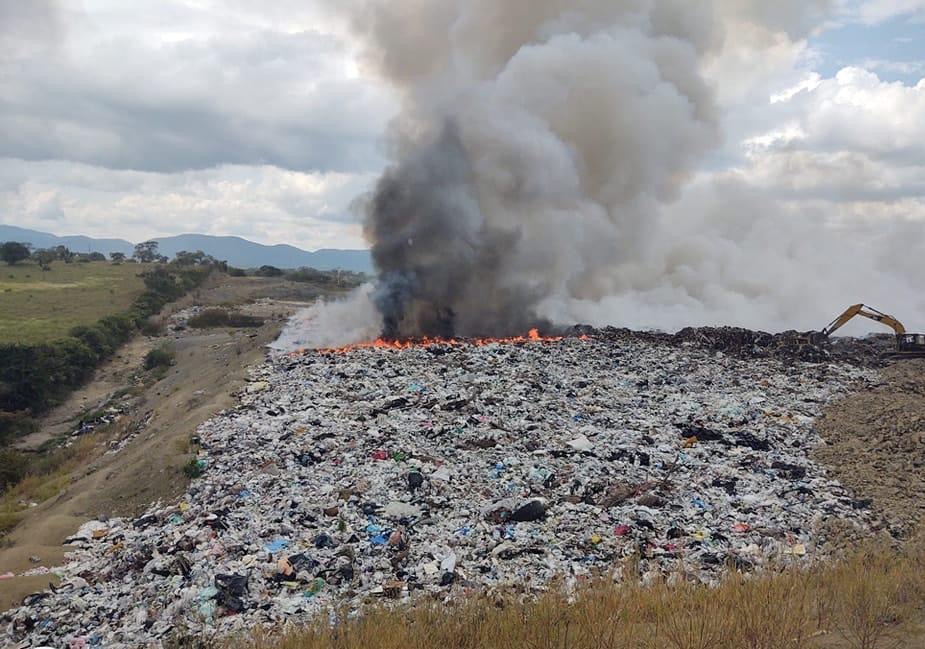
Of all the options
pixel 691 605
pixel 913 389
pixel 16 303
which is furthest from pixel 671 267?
pixel 16 303

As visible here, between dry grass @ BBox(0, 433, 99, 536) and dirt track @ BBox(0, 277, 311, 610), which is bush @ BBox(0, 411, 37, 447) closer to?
dirt track @ BBox(0, 277, 311, 610)

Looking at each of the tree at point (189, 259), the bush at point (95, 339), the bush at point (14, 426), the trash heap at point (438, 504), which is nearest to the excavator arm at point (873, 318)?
the trash heap at point (438, 504)

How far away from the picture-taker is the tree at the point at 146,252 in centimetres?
7974

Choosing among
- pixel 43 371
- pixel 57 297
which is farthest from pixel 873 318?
pixel 57 297

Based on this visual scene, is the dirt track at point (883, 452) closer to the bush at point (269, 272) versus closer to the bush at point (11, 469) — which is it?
→ the bush at point (11, 469)

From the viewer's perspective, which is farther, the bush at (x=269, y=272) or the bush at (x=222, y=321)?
the bush at (x=269, y=272)

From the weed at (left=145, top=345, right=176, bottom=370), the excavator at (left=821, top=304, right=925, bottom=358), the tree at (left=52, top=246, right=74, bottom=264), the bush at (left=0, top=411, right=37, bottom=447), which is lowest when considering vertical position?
the bush at (left=0, top=411, right=37, bottom=447)

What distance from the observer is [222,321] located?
3794cm

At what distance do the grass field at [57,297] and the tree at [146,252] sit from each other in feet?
63.1

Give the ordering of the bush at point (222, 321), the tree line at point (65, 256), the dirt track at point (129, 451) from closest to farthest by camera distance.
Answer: the dirt track at point (129, 451) → the bush at point (222, 321) → the tree line at point (65, 256)

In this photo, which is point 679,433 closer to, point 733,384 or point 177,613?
point 733,384

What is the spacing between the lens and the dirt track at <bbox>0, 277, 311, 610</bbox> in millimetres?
8695

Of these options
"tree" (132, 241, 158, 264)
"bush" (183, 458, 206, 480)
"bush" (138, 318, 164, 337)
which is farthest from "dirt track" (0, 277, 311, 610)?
"tree" (132, 241, 158, 264)

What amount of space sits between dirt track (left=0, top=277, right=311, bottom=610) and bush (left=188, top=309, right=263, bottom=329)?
27.9 feet
